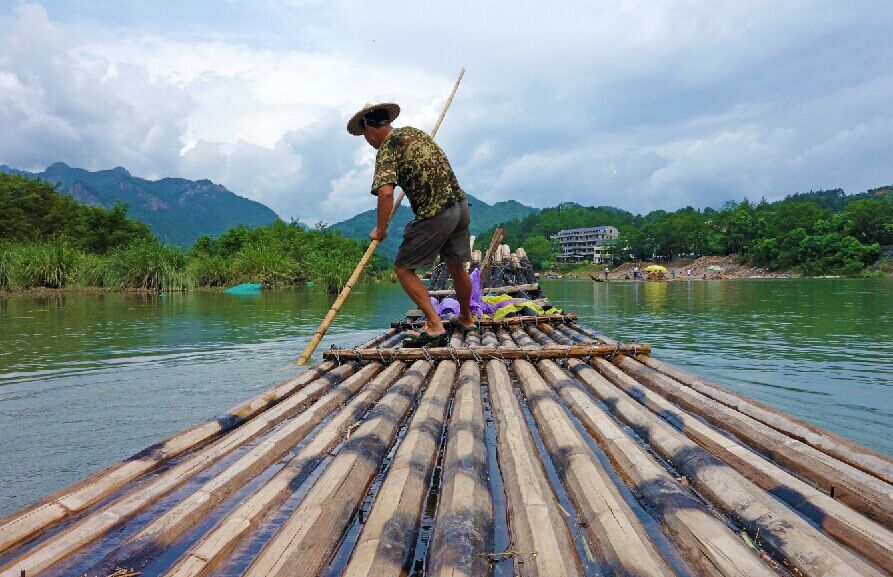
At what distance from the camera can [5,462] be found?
358 centimetres

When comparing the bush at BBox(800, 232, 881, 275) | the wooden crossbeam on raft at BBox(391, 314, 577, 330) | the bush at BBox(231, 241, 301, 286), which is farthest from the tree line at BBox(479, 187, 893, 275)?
the wooden crossbeam on raft at BBox(391, 314, 577, 330)

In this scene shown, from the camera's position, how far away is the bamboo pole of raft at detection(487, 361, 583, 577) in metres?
1.54

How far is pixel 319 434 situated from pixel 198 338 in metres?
8.35

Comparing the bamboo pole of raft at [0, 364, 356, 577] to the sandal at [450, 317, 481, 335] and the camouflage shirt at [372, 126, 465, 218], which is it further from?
the sandal at [450, 317, 481, 335]

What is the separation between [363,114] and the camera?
4773mm

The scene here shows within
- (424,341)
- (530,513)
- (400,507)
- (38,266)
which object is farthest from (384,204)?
(38,266)

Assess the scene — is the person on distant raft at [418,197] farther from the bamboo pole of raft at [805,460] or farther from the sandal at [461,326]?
the bamboo pole of raft at [805,460]

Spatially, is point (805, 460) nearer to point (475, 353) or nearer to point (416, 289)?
point (475, 353)

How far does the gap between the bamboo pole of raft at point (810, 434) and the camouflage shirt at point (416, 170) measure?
261 cm

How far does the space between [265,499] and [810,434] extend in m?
2.58

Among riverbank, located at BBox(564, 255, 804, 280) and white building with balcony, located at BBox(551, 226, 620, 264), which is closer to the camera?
riverbank, located at BBox(564, 255, 804, 280)

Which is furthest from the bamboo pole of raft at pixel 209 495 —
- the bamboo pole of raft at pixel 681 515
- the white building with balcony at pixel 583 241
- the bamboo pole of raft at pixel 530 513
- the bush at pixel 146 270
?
the white building with balcony at pixel 583 241

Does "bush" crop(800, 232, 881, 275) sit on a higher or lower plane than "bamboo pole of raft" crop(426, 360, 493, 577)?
higher

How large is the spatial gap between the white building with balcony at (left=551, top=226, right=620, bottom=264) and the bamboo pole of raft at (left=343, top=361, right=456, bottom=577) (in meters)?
125
